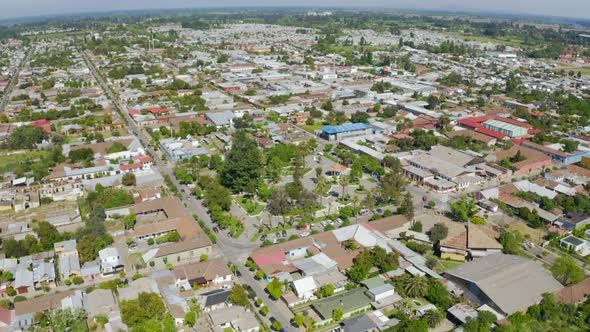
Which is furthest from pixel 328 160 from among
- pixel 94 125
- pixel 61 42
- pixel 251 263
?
pixel 61 42

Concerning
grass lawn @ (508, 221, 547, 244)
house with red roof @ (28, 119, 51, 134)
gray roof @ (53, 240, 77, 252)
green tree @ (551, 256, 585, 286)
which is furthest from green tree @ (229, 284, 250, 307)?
house with red roof @ (28, 119, 51, 134)

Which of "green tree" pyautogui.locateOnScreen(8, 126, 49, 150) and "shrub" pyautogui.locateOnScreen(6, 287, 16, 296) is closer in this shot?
"shrub" pyautogui.locateOnScreen(6, 287, 16, 296)

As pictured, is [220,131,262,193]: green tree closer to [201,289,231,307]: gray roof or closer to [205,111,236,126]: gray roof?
[201,289,231,307]: gray roof

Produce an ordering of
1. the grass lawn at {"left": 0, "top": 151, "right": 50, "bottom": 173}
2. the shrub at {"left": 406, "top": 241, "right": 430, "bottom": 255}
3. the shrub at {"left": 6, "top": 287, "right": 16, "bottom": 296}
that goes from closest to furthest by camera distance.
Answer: the shrub at {"left": 6, "top": 287, "right": 16, "bottom": 296} → the shrub at {"left": 406, "top": 241, "right": 430, "bottom": 255} → the grass lawn at {"left": 0, "top": 151, "right": 50, "bottom": 173}

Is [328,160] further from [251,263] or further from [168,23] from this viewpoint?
[168,23]

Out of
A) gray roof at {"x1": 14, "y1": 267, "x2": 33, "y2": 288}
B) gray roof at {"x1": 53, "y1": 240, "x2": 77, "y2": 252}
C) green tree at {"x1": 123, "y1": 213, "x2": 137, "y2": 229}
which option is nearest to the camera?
gray roof at {"x1": 14, "y1": 267, "x2": 33, "y2": 288}

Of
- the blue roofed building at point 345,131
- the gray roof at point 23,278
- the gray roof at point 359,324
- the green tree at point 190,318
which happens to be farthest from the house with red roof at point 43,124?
the gray roof at point 359,324

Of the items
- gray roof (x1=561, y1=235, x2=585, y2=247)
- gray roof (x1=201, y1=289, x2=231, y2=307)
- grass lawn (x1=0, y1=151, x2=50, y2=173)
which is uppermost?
gray roof (x1=561, y1=235, x2=585, y2=247)

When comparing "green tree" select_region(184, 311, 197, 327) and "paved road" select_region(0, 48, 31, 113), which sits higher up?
"green tree" select_region(184, 311, 197, 327)

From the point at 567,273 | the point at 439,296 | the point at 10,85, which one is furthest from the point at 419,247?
the point at 10,85
